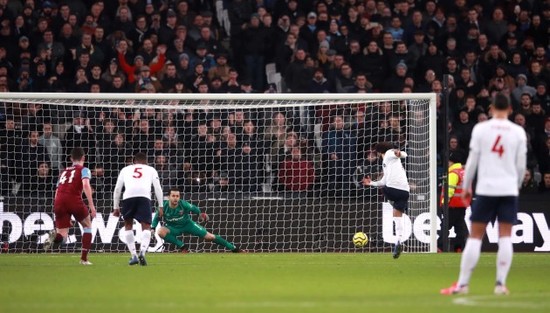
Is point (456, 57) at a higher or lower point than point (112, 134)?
higher

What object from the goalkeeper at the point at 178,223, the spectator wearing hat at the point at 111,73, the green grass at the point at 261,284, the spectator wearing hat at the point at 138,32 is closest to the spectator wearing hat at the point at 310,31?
the spectator wearing hat at the point at 138,32

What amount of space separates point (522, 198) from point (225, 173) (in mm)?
5961

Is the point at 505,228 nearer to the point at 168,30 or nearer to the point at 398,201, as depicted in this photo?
the point at 398,201

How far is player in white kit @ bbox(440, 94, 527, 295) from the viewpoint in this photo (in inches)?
472

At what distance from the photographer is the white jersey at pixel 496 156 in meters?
12.0

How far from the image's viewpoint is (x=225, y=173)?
2308cm

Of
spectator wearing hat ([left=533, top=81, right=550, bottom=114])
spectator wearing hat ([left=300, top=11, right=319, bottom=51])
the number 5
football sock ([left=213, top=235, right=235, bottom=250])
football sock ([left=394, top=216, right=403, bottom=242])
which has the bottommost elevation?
football sock ([left=213, top=235, right=235, bottom=250])

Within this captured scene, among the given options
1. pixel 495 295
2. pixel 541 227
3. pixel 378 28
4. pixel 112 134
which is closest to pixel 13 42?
pixel 112 134

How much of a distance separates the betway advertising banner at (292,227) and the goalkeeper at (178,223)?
606mm

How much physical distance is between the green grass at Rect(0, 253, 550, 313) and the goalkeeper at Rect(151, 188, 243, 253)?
1.81 m

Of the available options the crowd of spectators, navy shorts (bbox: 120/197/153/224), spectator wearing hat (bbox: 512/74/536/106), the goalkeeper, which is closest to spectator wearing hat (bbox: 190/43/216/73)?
the crowd of spectators

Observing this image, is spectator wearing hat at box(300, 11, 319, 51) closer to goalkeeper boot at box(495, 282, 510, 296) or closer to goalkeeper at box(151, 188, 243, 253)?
goalkeeper at box(151, 188, 243, 253)

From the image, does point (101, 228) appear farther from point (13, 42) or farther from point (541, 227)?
point (541, 227)

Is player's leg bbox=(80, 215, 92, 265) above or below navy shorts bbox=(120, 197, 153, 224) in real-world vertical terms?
below
